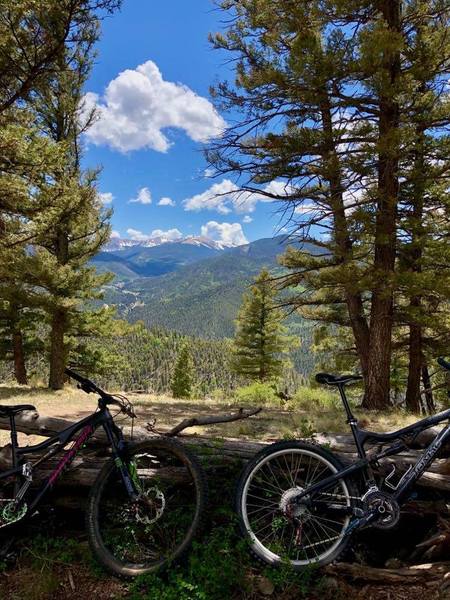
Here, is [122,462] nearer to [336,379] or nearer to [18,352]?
[336,379]

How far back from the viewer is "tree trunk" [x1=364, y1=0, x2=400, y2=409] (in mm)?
8141

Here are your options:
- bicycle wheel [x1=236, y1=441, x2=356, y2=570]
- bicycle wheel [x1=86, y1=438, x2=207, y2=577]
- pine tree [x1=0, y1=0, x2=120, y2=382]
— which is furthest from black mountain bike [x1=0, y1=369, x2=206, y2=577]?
pine tree [x1=0, y1=0, x2=120, y2=382]

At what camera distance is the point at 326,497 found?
3.20m

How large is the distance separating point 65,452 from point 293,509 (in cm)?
210

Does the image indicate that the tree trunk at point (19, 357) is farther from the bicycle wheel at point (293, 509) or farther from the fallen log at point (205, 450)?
the bicycle wheel at point (293, 509)

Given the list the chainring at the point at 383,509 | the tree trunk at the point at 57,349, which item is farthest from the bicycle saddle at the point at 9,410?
the tree trunk at the point at 57,349

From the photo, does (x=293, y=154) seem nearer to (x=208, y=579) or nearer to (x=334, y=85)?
(x=334, y=85)

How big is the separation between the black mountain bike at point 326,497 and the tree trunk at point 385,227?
6.07 m

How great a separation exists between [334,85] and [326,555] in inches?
357

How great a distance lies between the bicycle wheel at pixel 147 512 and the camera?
3186 millimetres

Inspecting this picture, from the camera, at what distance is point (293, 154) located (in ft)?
30.6

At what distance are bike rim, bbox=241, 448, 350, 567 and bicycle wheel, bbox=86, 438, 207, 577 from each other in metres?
0.51


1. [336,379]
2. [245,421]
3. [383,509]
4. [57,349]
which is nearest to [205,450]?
[336,379]

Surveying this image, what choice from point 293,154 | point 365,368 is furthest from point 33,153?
point 365,368
